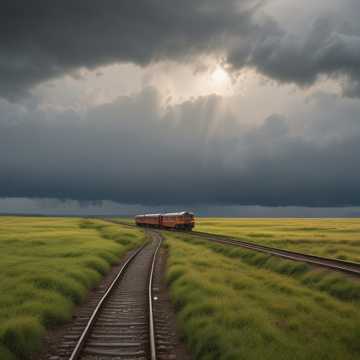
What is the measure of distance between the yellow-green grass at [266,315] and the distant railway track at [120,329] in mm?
1252

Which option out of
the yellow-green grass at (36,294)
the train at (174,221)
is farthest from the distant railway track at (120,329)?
the train at (174,221)

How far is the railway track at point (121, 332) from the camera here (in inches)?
393

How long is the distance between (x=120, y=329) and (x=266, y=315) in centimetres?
489

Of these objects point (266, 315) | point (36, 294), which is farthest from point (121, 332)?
point (36, 294)

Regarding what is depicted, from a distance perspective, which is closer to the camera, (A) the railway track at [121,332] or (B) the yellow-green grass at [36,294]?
(A) the railway track at [121,332]

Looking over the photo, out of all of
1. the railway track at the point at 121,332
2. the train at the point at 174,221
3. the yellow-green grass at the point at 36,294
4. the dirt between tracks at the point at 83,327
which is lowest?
the dirt between tracks at the point at 83,327

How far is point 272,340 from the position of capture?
10.5 meters

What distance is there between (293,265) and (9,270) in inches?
658

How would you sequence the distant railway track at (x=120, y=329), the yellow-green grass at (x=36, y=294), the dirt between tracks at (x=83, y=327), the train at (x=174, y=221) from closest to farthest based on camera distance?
1. the distant railway track at (x=120, y=329)
2. the dirt between tracks at (x=83, y=327)
3. the yellow-green grass at (x=36, y=294)
4. the train at (x=174, y=221)

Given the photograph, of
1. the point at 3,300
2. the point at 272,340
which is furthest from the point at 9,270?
the point at 272,340

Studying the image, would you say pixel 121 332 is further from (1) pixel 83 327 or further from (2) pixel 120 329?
(1) pixel 83 327

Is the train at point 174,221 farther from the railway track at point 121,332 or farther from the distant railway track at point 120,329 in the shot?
the railway track at point 121,332

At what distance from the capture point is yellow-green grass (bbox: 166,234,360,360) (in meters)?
10.0

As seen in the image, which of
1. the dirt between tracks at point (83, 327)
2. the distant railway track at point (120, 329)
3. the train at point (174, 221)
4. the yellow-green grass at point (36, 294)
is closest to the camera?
the distant railway track at point (120, 329)
